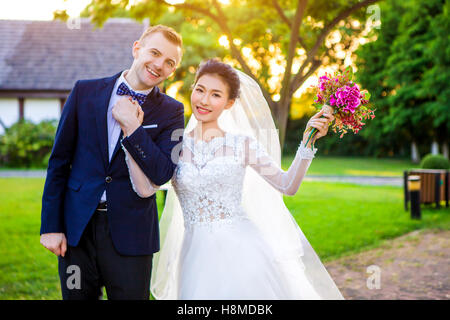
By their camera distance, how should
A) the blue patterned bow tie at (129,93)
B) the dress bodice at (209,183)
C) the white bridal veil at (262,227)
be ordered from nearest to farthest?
the blue patterned bow tie at (129,93) < the dress bodice at (209,183) < the white bridal veil at (262,227)

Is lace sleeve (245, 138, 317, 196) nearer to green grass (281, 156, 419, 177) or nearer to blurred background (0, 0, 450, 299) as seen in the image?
blurred background (0, 0, 450, 299)

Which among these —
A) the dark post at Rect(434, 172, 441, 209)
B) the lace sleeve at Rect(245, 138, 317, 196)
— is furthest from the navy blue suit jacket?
the dark post at Rect(434, 172, 441, 209)

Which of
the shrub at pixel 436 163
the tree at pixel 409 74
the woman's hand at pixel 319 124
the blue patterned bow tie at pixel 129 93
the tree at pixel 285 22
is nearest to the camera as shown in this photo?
the blue patterned bow tie at pixel 129 93

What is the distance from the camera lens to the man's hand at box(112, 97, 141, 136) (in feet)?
7.79

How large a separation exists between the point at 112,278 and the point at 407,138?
34.7 meters

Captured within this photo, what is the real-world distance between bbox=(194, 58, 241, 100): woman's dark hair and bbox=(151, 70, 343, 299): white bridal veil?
0.36 m

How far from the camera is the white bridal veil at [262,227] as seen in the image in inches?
119

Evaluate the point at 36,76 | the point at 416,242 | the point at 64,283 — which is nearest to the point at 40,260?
the point at 64,283

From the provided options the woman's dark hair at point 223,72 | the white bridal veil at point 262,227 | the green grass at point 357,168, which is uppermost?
the woman's dark hair at point 223,72

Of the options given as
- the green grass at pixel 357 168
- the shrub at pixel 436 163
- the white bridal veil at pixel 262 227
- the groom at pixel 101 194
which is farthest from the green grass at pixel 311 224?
the green grass at pixel 357 168

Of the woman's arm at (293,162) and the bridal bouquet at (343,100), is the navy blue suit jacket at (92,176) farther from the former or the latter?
the bridal bouquet at (343,100)

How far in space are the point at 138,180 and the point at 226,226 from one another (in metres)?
0.74

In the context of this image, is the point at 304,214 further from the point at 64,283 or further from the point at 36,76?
the point at 36,76

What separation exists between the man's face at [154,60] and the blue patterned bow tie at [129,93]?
6 cm
